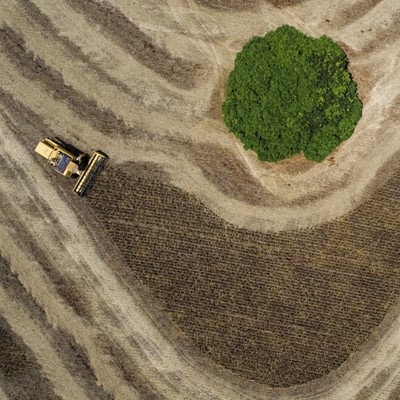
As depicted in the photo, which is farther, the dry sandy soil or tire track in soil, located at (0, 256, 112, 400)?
the dry sandy soil

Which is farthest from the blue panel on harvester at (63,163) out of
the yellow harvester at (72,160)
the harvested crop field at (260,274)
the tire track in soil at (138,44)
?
the tire track in soil at (138,44)

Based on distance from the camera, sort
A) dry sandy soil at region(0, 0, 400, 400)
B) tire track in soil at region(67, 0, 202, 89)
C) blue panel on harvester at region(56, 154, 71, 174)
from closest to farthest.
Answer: blue panel on harvester at region(56, 154, 71, 174)
dry sandy soil at region(0, 0, 400, 400)
tire track in soil at region(67, 0, 202, 89)

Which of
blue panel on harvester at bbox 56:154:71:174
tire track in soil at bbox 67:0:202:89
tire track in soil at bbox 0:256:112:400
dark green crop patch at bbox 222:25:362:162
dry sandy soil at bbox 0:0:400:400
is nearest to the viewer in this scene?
blue panel on harvester at bbox 56:154:71:174

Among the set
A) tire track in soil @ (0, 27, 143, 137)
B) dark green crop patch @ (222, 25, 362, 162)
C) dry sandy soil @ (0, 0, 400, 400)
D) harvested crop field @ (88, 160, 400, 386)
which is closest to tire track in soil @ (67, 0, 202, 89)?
dry sandy soil @ (0, 0, 400, 400)

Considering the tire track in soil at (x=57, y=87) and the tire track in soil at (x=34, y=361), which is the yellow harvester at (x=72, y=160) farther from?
the tire track in soil at (x=34, y=361)

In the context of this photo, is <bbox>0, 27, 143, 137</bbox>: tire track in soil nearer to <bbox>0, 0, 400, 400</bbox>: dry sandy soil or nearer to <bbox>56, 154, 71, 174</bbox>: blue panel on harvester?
<bbox>0, 0, 400, 400</bbox>: dry sandy soil

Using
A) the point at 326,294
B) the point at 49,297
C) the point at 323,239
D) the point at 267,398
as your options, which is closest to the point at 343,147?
the point at 323,239

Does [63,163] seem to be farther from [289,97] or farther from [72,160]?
[289,97]

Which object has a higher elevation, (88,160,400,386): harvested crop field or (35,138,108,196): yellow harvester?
(35,138,108,196): yellow harvester
